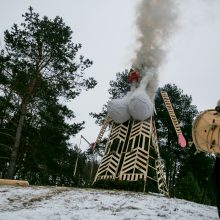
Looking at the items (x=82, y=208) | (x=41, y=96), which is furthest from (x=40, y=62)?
(x=82, y=208)

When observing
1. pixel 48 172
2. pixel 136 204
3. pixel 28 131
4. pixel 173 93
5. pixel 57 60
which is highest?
pixel 173 93

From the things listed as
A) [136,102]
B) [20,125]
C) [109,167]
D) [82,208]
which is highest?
[136,102]

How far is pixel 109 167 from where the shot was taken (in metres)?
18.6

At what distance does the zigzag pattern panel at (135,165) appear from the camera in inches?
692

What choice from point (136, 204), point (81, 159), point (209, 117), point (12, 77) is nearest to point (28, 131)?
point (12, 77)

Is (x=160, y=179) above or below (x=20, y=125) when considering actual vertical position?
below

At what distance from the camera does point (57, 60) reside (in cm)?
2434

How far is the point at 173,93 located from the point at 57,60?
15460 millimetres

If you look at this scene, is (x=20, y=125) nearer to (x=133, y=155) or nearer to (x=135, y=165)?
(x=133, y=155)

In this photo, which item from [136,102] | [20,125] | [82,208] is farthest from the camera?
[20,125]

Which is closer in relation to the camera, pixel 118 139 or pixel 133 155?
pixel 133 155

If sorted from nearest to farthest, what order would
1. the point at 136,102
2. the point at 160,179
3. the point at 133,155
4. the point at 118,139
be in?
the point at 136,102
the point at 133,155
the point at 160,179
the point at 118,139

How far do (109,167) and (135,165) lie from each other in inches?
56.7

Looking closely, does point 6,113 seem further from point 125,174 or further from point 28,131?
point 125,174
